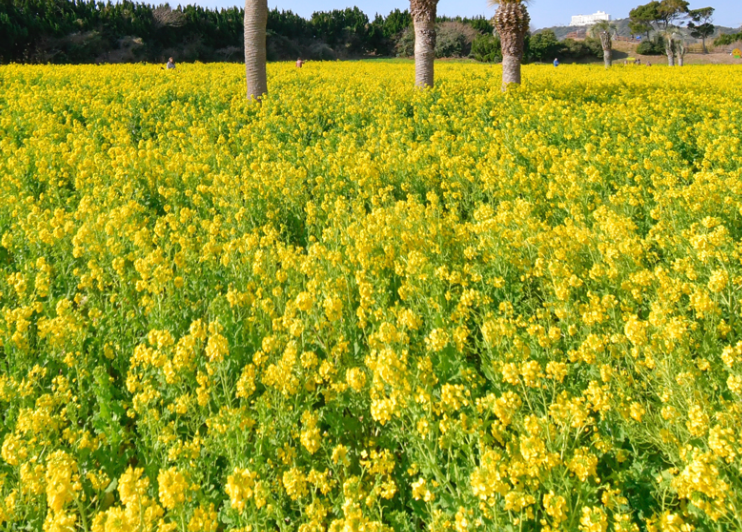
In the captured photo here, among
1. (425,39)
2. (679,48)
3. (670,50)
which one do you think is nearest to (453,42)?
(670,50)

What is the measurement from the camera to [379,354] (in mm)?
2658

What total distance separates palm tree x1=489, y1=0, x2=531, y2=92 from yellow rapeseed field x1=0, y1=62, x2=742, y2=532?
776 cm

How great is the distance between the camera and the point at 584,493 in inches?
85.0

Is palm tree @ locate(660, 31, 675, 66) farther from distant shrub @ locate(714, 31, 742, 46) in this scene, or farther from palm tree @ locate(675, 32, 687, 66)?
distant shrub @ locate(714, 31, 742, 46)

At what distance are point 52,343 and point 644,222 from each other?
5114 millimetres

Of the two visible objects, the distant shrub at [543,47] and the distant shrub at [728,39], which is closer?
the distant shrub at [543,47]

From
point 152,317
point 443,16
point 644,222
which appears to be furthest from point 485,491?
point 443,16

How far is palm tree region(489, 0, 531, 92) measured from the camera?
14.2m

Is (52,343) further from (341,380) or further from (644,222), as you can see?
(644,222)

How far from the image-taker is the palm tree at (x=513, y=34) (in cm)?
1418

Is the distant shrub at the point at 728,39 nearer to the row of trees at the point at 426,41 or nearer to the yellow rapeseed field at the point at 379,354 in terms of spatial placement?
the row of trees at the point at 426,41

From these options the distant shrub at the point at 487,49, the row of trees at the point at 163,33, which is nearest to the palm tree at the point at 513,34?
the row of trees at the point at 163,33

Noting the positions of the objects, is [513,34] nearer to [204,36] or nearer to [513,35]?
[513,35]

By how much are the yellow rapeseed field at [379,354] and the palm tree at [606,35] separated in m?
32.8
